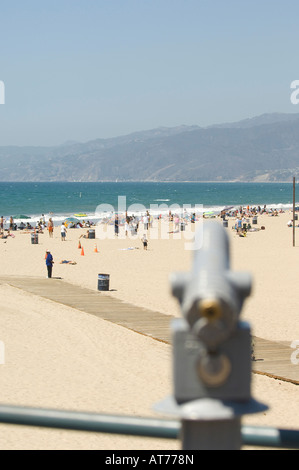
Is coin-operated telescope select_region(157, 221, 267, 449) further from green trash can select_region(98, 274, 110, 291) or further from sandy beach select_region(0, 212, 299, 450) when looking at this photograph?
green trash can select_region(98, 274, 110, 291)

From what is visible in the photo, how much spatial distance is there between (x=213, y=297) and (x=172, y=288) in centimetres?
14

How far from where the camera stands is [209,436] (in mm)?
1695

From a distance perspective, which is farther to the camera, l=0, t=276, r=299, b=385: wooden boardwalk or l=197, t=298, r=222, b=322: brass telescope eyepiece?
l=0, t=276, r=299, b=385: wooden boardwalk

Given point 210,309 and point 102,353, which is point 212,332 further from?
point 102,353

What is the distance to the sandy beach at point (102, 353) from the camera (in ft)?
30.7

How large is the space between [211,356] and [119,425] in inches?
20.5

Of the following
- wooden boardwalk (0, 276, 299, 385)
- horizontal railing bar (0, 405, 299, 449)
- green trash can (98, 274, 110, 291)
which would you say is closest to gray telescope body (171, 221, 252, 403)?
horizontal railing bar (0, 405, 299, 449)

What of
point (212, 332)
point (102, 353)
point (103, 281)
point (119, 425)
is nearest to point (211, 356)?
point (212, 332)

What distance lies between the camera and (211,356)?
1.61 m

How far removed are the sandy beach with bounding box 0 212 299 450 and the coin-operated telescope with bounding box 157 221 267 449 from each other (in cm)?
6

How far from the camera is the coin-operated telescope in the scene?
1530mm
